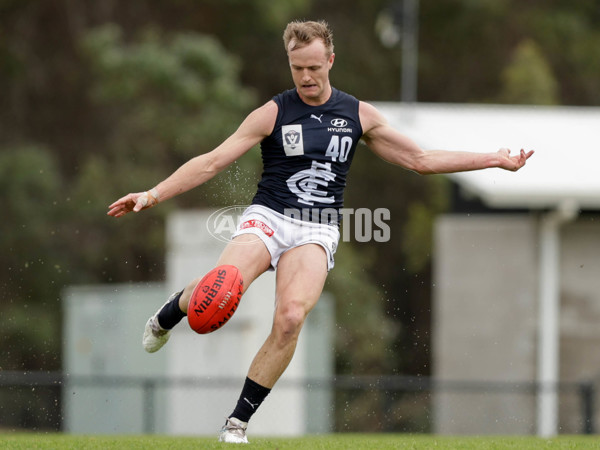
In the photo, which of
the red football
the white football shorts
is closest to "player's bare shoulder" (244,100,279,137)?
the white football shorts

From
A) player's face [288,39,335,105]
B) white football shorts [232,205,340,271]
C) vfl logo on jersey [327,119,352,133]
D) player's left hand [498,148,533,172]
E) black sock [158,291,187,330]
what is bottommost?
black sock [158,291,187,330]

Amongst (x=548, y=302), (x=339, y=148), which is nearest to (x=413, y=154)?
(x=339, y=148)

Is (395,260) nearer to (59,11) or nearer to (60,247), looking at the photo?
(60,247)

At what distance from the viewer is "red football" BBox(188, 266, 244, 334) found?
6.21 m

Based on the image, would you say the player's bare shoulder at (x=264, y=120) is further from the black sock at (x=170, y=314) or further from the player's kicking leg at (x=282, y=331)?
the black sock at (x=170, y=314)

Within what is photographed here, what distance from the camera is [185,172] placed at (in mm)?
6586

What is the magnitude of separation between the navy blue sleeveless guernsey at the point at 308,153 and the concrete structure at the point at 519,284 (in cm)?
659

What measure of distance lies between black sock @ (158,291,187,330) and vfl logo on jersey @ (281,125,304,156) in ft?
3.88

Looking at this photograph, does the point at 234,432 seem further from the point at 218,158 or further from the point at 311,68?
the point at 311,68

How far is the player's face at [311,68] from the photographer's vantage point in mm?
6520

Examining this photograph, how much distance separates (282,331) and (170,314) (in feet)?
3.37

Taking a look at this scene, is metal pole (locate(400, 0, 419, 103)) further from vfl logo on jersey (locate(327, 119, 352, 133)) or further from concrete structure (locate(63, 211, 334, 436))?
vfl logo on jersey (locate(327, 119, 352, 133))

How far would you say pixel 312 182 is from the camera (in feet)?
22.2

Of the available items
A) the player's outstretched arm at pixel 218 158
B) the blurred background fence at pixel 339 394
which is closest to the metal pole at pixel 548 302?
the blurred background fence at pixel 339 394
